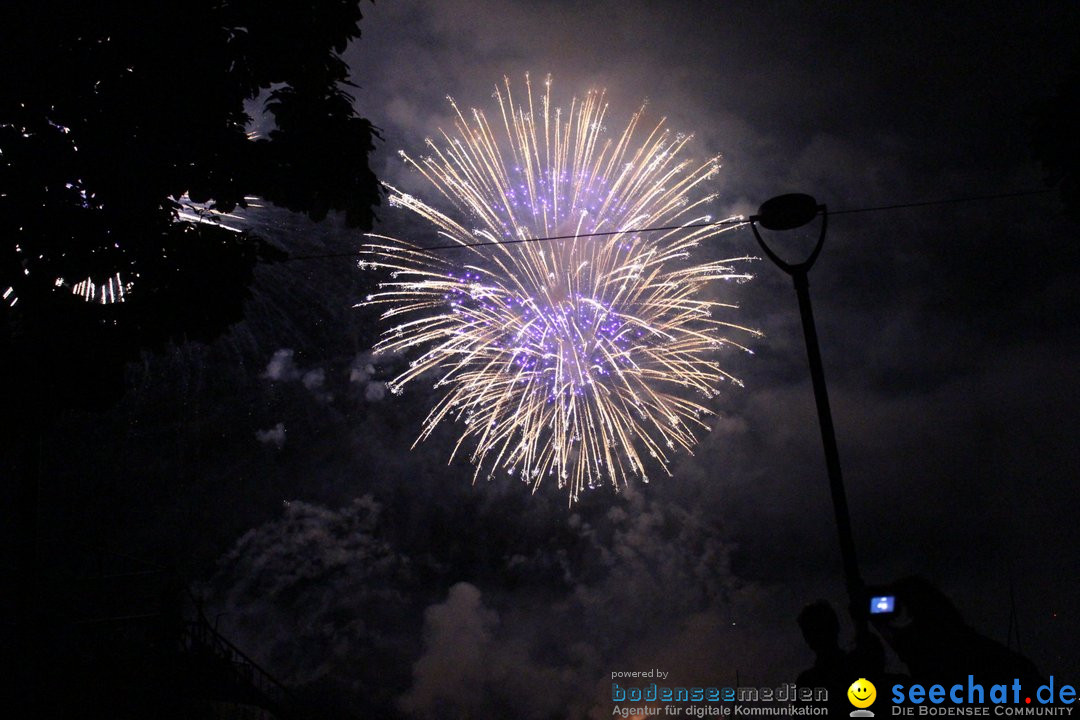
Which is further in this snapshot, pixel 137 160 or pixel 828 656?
pixel 137 160

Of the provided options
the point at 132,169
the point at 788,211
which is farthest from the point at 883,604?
the point at 132,169

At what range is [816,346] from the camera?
23.2 ft

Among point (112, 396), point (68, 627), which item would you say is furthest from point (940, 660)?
point (68, 627)

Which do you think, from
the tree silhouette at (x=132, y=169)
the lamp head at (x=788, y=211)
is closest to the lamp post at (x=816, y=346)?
the lamp head at (x=788, y=211)

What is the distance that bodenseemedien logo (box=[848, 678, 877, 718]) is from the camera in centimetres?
460

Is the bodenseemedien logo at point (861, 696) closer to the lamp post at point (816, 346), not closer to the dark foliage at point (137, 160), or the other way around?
the lamp post at point (816, 346)

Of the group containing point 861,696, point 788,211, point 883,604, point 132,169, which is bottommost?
point 861,696

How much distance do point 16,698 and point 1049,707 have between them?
11193 millimetres

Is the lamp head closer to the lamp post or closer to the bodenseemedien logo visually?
the lamp post

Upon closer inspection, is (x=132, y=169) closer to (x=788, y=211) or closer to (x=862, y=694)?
(x=788, y=211)

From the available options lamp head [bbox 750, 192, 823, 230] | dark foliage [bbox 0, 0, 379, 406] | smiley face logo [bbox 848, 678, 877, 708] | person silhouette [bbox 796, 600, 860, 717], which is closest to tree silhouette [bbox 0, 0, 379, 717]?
dark foliage [bbox 0, 0, 379, 406]

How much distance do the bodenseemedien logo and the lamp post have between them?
610mm

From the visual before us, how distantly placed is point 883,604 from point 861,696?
1.96 ft

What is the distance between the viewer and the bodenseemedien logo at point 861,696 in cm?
460
